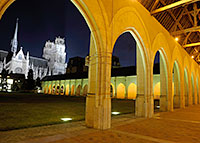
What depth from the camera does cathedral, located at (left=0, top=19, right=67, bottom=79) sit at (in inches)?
2120

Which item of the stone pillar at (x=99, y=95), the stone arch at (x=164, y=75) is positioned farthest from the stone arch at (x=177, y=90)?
the stone pillar at (x=99, y=95)

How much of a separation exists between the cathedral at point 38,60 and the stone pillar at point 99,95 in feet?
188

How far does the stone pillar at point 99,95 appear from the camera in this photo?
4.12m

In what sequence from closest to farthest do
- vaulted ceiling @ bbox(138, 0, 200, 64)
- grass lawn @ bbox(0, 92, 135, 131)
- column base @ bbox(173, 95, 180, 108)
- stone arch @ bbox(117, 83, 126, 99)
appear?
grass lawn @ bbox(0, 92, 135, 131), vaulted ceiling @ bbox(138, 0, 200, 64), column base @ bbox(173, 95, 180, 108), stone arch @ bbox(117, 83, 126, 99)

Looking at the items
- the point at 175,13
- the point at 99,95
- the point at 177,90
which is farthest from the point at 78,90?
the point at 99,95

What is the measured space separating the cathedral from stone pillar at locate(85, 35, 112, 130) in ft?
188

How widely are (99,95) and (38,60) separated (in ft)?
227

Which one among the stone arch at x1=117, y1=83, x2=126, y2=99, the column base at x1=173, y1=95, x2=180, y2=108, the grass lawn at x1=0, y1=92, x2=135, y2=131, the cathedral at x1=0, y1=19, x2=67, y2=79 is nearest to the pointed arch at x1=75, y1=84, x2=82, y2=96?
the stone arch at x1=117, y1=83, x2=126, y2=99

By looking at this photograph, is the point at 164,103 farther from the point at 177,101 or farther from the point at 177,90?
the point at 177,90

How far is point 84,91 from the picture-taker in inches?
1115

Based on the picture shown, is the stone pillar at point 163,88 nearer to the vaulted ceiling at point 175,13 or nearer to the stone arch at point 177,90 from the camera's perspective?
the vaulted ceiling at point 175,13

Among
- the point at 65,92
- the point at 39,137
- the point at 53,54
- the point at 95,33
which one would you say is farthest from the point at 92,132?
the point at 53,54

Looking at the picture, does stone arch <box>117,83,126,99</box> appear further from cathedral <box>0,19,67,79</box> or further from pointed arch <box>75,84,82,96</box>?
cathedral <box>0,19,67,79</box>

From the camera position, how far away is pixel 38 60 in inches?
2628
